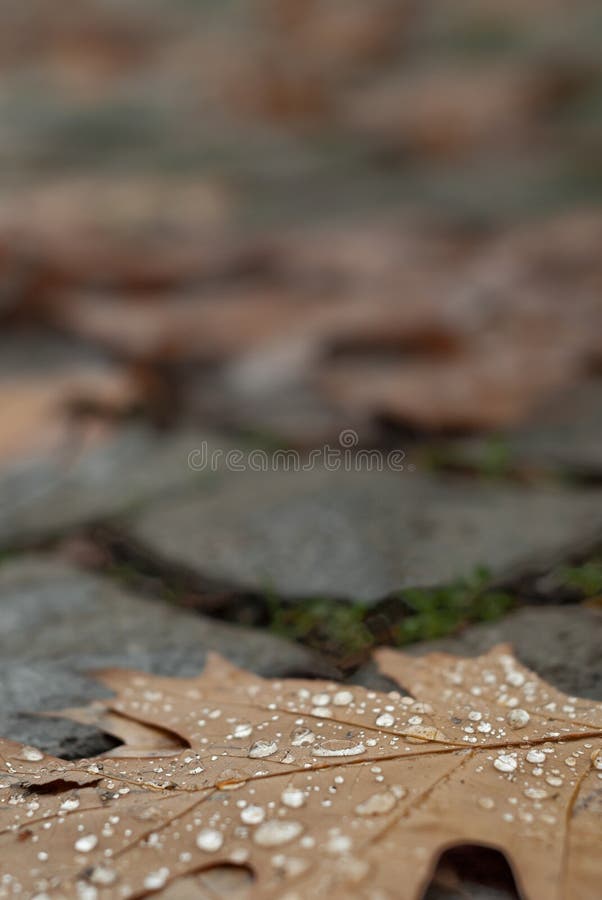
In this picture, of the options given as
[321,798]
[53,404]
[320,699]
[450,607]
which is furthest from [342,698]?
[53,404]

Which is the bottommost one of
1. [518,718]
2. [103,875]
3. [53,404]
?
[103,875]

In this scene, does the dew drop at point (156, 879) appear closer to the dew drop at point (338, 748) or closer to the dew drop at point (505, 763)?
the dew drop at point (338, 748)

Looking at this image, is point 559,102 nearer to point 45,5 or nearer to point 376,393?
point 376,393

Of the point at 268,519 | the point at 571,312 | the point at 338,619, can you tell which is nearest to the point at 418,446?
the point at 268,519

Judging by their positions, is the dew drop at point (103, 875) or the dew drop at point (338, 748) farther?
the dew drop at point (338, 748)

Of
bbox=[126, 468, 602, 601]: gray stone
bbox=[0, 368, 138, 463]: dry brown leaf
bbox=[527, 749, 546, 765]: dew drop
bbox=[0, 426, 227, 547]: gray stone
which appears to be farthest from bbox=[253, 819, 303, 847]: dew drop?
bbox=[0, 368, 138, 463]: dry brown leaf

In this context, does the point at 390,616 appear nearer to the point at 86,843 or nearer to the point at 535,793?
the point at 535,793

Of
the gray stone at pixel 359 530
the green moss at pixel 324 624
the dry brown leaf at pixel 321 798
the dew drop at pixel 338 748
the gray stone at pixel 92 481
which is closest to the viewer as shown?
the dry brown leaf at pixel 321 798

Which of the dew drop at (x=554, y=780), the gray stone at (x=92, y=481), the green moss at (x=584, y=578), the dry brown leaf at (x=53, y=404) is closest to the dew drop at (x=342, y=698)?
the dew drop at (x=554, y=780)
